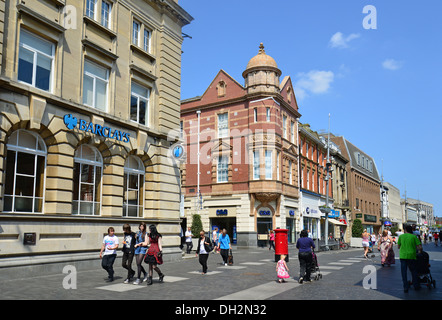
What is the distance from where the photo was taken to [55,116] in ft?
46.5

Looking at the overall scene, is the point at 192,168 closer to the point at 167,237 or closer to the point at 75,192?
the point at 167,237

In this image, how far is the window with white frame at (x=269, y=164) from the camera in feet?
113

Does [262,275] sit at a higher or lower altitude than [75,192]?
lower

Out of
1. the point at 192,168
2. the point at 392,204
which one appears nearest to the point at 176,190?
the point at 192,168

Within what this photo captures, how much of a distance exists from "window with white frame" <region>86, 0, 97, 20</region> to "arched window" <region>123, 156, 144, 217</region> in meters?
6.22

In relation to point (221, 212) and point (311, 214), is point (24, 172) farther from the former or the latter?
point (311, 214)

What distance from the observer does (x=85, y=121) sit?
15.3 metres

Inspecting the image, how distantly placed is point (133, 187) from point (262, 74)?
810 inches

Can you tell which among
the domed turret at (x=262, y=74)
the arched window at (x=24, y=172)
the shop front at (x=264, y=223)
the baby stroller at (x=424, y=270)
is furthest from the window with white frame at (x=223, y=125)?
the baby stroller at (x=424, y=270)

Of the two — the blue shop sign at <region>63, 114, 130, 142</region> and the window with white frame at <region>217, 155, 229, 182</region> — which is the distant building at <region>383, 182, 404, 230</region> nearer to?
the window with white frame at <region>217, 155, 229, 182</region>

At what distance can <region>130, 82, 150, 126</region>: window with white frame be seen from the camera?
18.6m

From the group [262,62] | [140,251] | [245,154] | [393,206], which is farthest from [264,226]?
[393,206]

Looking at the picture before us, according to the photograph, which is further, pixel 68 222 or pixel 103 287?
pixel 68 222
